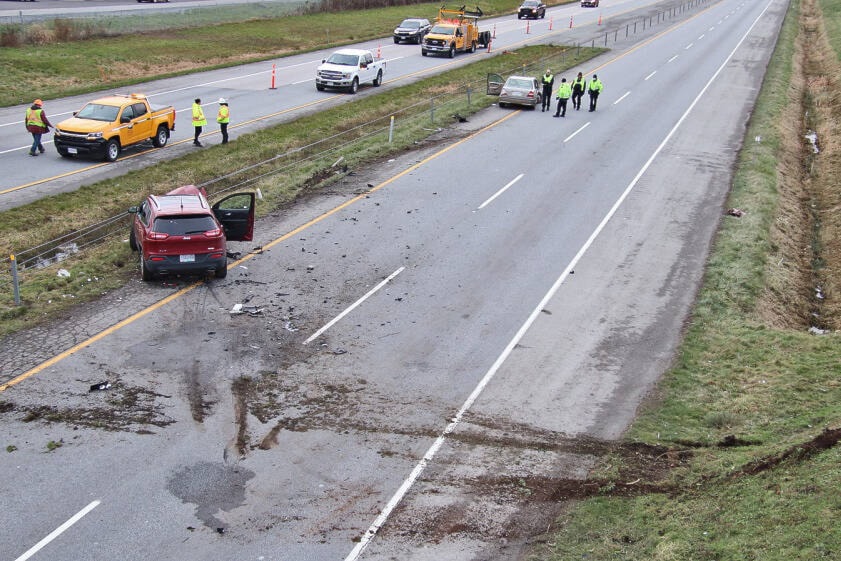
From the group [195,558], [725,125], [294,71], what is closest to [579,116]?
[725,125]

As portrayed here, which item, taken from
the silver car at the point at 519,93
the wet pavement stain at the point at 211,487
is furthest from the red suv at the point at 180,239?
the silver car at the point at 519,93

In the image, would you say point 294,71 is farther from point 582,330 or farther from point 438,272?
point 582,330

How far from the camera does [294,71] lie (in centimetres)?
4772

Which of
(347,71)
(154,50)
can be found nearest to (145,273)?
(347,71)

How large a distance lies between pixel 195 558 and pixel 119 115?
21218 mm

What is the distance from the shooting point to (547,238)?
22.2 meters

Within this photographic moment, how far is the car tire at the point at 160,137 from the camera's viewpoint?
97.5ft

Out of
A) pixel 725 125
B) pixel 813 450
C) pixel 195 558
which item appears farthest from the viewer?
pixel 725 125

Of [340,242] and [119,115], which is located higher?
[119,115]

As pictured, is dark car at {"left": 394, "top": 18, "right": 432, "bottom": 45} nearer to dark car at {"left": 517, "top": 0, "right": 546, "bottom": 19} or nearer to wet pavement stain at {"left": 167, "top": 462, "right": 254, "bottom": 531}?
dark car at {"left": 517, "top": 0, "right": 546, "bottom": 19}

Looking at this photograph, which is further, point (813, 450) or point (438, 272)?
point (438, 272)

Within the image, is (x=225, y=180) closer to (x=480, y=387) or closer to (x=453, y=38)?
(x=480, y=387)

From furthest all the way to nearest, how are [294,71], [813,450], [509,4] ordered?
[509,4] → [294,71] → [813,450]

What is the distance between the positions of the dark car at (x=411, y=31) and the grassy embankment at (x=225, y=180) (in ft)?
53.4
